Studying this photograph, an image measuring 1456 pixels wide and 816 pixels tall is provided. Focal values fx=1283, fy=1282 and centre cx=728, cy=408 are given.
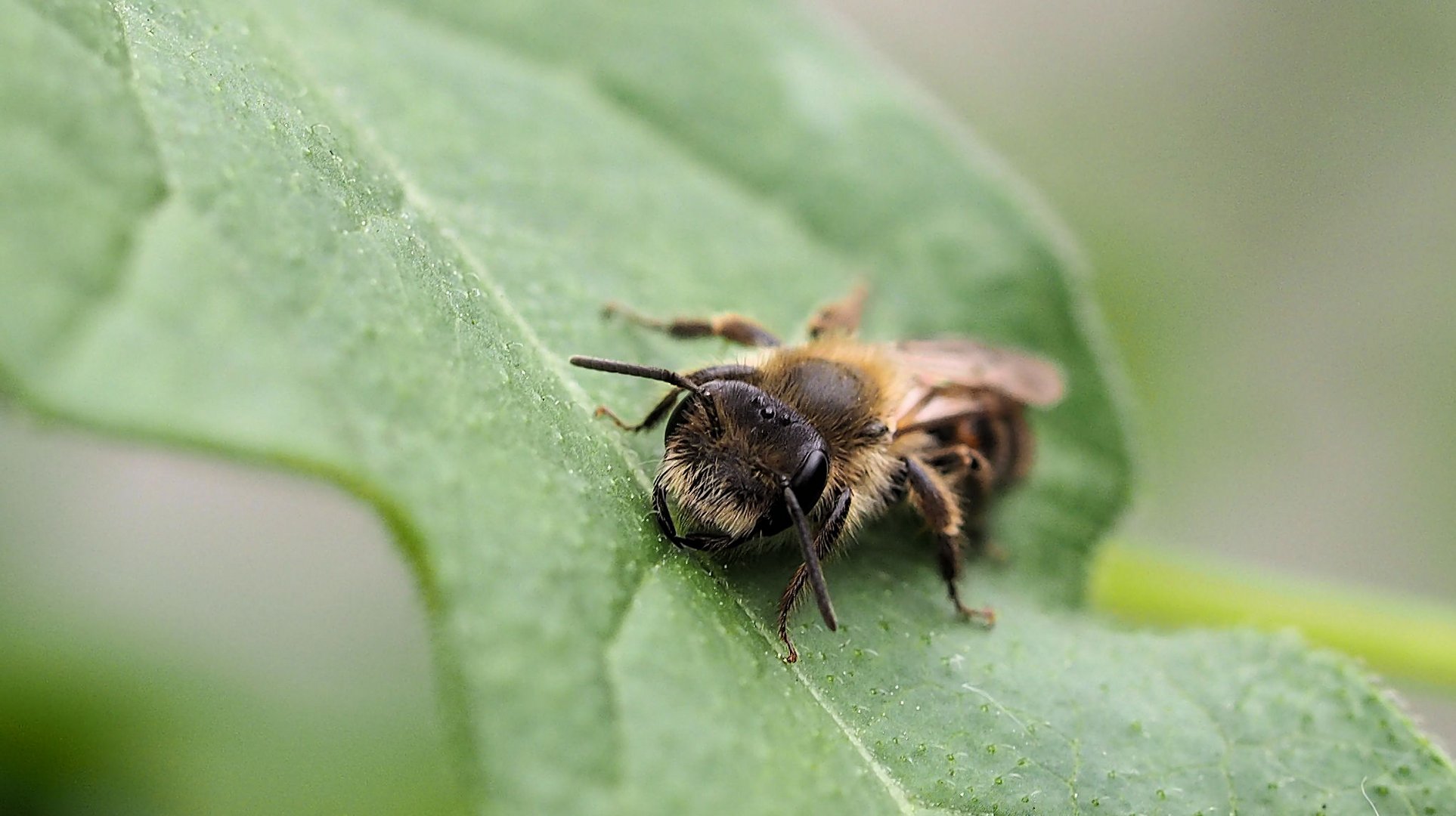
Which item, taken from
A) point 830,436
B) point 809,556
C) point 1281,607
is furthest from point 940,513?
point 1281,607

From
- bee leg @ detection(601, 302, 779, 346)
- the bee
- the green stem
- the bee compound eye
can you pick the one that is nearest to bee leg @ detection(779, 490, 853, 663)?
the bee

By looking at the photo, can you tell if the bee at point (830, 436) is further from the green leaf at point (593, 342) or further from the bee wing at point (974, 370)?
the green leaf at point (593, 342)

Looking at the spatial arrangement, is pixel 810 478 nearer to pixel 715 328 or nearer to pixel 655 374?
pixel 655 374

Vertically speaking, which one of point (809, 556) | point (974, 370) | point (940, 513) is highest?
point (974, 370)

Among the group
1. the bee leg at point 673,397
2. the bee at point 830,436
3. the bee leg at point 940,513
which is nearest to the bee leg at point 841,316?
the bee at point 830,436

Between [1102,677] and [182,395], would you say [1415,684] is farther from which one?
[182,395]

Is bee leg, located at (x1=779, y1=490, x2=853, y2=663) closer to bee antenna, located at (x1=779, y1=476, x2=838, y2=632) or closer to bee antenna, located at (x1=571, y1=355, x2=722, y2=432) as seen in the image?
bee antenna, located at (x1=779, y1=476, x2=838, y2=632)
